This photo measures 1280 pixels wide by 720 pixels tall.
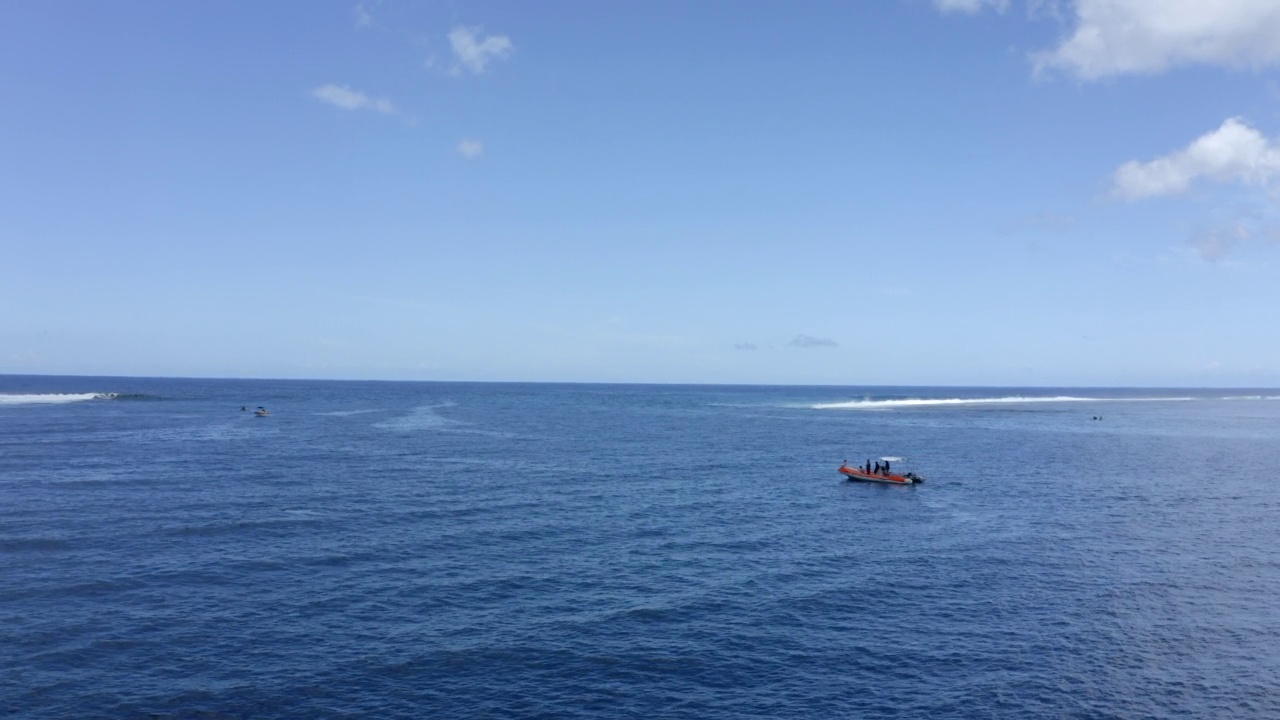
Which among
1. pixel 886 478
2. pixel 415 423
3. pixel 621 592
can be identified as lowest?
pixel 621 592

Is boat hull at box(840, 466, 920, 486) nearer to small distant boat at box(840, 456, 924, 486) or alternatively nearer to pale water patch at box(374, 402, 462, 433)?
small distant boat at box(840, 456, 924, 486)

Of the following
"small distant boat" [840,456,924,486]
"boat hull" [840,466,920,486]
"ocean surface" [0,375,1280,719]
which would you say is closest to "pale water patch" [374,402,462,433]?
"ocean surface" [0,375,1280,719]

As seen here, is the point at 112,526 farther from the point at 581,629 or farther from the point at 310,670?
the point at 581,629

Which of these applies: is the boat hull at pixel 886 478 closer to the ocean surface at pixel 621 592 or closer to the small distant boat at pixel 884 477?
the small distant boat at pixel 884 477

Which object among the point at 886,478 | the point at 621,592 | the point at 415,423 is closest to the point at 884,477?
the point at 886,478

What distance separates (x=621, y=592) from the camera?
50.4 meters

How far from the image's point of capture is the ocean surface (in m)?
37.0

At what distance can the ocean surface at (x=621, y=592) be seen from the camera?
3703 centimetres

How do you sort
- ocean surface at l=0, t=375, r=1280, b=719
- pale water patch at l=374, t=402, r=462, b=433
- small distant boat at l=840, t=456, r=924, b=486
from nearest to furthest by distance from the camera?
ocean surface at l=0, t=375, r=1280, b=719 → small distant boat at l=840, t=456, r=924, b=486 → pale water patch at l=374, t=402, r=462, b=433

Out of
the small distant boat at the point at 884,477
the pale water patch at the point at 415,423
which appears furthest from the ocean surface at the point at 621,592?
the pale water patch at the point at 415,423

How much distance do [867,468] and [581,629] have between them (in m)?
61.6

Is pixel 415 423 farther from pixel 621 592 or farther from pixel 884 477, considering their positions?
pixel 621 592

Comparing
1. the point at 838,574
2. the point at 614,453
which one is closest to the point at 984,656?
the point at 838,574

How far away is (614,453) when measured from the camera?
121 m
